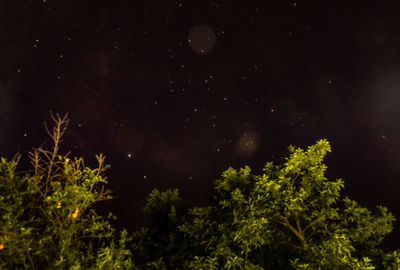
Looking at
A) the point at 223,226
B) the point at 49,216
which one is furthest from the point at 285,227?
the point at 49,216

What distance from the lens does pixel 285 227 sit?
10094 mm

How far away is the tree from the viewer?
307 inches

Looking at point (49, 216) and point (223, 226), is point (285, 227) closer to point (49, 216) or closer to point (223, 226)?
point (223, 226)

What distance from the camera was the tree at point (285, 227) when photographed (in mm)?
7785

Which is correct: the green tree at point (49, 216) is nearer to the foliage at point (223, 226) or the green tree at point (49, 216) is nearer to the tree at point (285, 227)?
the foliage at point (223, 226)

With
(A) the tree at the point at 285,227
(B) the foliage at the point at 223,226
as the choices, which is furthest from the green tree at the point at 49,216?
(A) the tree at the point at 285,227

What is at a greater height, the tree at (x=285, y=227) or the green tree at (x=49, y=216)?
the tree at (x=285, y=227)

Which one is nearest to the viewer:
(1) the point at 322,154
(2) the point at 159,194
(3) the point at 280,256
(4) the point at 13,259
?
(4) the point at 13,259

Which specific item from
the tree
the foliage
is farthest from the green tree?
the tree

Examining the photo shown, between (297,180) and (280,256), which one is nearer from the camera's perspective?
(297,180)

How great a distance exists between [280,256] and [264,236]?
206 centimetres

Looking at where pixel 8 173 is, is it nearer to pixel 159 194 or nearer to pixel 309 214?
pixel 159 194

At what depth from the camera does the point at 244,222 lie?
7.83 metres

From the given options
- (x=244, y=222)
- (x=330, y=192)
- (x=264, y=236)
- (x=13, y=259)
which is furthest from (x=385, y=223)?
(x=13, y=259)
